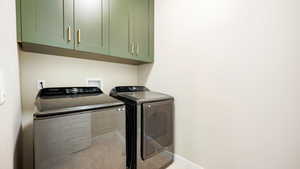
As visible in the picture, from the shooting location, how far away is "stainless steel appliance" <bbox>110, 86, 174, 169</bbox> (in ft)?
3.98

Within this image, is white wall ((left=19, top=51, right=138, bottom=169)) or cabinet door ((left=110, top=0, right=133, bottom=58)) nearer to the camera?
white wall ((left=19, top=51, right=138, bottom=169))

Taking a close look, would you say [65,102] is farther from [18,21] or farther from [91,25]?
[91,25]

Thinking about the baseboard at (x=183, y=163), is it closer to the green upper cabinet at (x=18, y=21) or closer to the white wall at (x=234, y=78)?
the white wall at (x=234, y=78)

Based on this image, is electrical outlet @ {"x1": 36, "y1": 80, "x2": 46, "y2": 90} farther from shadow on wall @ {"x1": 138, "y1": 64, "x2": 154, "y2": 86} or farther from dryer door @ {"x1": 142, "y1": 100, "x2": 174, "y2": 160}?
shadow on wall @ {"x1": 138, "y1": 64, "x2": 154, "y2": 86}

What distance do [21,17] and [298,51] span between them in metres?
2.11

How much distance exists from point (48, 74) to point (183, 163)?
1.96 m

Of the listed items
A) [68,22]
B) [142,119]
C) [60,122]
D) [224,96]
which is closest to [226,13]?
[224,96]

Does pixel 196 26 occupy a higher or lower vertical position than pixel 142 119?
higher

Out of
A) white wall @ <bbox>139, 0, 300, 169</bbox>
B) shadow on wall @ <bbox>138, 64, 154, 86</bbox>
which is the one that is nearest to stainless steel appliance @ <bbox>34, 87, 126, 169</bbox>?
white wall @ <bbox>139, 0, 300, 169</bbox>

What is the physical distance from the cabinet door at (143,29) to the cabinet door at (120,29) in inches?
4.4

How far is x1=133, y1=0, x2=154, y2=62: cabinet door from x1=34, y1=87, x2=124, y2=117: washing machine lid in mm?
817

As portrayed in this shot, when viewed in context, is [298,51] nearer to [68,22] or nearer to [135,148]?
[135,148]

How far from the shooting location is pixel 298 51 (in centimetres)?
87

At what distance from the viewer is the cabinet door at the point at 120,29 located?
143 centimetres
